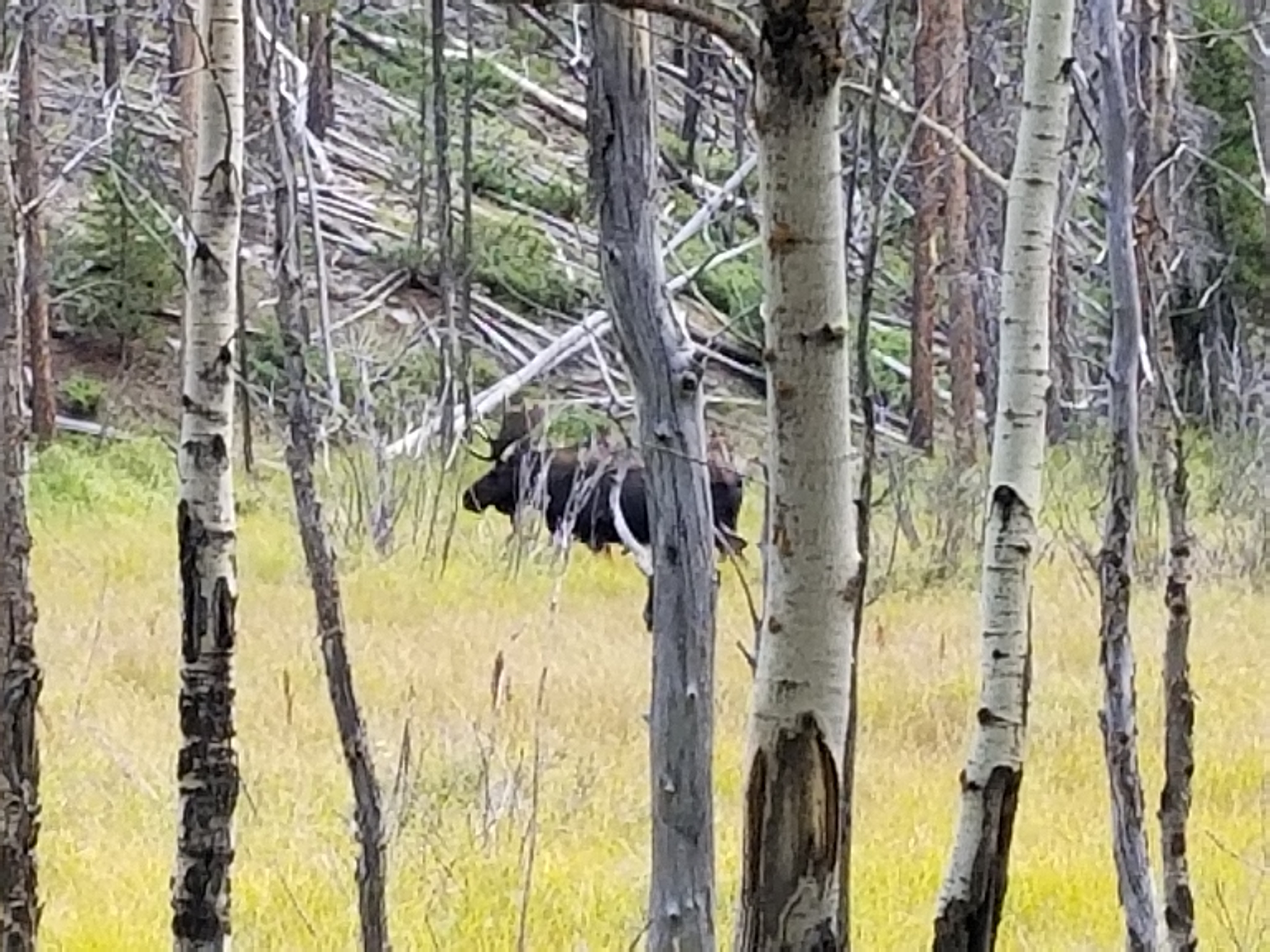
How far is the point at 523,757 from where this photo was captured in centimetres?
670

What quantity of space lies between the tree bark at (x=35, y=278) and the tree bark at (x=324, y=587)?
10.3m

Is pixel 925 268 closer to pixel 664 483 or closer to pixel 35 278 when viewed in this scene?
pixel 35 278

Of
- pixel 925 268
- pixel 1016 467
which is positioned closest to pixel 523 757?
pixel 1016 467

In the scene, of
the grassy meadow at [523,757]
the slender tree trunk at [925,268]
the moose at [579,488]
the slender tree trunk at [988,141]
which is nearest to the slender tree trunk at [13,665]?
the grassy meadow at [523,757]

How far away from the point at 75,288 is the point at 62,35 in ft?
24.7

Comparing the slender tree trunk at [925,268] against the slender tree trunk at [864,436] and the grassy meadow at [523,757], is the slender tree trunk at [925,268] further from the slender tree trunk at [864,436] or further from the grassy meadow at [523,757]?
the slender tree trunk at [864,436]

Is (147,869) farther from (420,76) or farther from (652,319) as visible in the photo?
(420,76)

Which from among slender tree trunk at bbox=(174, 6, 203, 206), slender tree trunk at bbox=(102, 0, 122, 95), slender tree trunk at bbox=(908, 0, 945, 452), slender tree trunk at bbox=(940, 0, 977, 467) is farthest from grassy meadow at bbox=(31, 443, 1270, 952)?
slender tree trunk at bbox=(102, 0, 122, 95)

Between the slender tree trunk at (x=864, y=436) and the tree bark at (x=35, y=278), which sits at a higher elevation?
the tree bark at (x=35, y=278)

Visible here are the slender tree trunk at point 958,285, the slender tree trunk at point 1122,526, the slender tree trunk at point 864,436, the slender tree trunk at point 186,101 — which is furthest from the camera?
the slender tree trunk at point 958,285

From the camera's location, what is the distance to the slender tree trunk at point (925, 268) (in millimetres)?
15719

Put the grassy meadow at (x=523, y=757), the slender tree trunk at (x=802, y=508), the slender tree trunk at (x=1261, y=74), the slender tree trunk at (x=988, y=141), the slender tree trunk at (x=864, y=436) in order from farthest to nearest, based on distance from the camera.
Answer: the slender tree trunk at (x=988, y=141) < the grassy meadow at (x=523, y=757) < the slender tree trunk at (x=1261, y=74) < the slender tree trunk at (x=864, y=436) < the slender tree trunk at (x=802, y=508)

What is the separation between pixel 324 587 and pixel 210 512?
611mm

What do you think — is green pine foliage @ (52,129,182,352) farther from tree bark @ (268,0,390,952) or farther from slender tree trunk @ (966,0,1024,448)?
tree bark @ (268,0,390,952)
